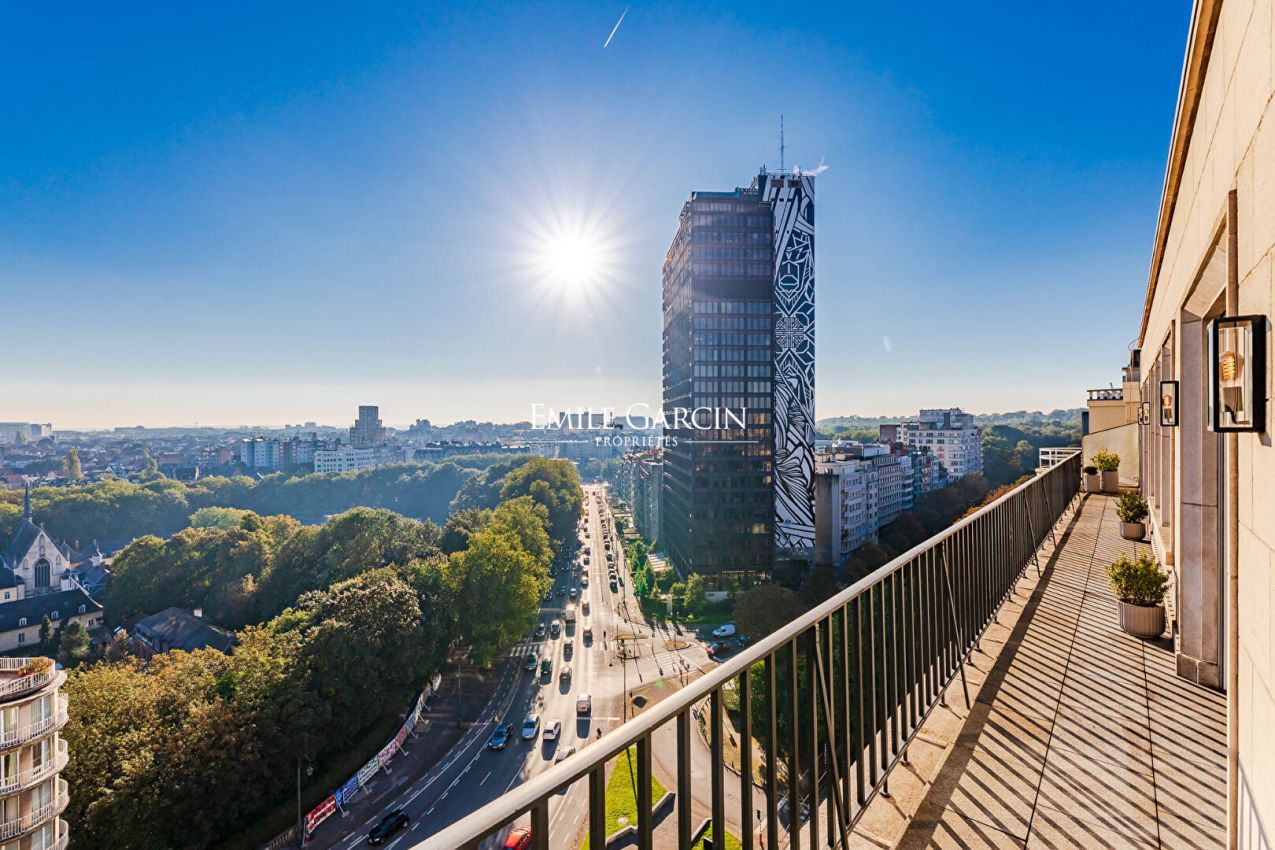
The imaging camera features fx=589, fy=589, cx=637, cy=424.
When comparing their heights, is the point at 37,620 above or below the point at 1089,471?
below

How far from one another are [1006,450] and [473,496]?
7344 cm

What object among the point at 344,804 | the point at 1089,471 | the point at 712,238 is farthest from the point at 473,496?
the point at 1089,471

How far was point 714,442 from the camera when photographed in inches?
1594

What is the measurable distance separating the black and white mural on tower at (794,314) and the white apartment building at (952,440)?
4839cm

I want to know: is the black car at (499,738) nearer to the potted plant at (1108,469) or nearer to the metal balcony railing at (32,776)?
the metal balcony railing at (32,776)

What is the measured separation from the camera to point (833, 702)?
7.43 ft

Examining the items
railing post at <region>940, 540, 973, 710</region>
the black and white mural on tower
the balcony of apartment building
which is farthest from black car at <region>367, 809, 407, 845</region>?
the black and white mural on tower

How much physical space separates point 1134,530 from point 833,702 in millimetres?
8808

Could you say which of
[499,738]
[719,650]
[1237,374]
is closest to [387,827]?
[499,738]

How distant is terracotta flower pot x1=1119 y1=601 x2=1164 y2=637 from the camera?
4.66m

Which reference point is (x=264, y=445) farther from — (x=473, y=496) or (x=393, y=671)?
(x=393, y=671)

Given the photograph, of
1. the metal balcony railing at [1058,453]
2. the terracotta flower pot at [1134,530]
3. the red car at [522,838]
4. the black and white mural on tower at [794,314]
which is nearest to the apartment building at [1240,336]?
the red car at [522,838]

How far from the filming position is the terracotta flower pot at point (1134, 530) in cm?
834

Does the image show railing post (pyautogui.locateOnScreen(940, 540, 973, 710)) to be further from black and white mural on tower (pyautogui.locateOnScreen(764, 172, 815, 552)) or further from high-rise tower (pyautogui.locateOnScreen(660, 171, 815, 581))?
black and white mural on tower (pyautogui.locateOnScreen(764, 172, 815, 552))
